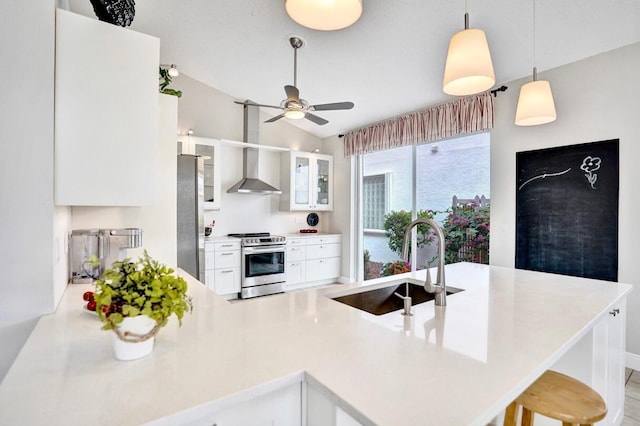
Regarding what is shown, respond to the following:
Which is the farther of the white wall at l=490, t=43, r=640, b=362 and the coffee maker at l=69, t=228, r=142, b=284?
the white wall at l=490, t=43, r=640, b=362

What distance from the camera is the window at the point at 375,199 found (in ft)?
16.9

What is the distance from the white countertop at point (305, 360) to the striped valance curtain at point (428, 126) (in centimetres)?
264

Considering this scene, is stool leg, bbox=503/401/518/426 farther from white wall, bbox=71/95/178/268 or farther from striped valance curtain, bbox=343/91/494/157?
striped valance curtain, bbox=343/91/494/157

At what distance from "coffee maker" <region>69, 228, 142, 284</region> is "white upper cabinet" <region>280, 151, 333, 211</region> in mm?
3602

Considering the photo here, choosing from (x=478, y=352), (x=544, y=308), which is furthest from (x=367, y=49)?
(x=478, y=352)

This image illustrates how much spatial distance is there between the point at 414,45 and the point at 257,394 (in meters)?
3.27

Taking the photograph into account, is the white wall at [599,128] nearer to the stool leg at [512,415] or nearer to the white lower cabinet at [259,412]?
the stool leg at [512,415]

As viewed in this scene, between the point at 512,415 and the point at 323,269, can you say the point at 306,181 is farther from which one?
the point at 512,415

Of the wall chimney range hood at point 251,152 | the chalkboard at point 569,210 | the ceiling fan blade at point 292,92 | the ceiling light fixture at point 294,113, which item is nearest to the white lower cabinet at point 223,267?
the wall chimney range hood at point 251,152

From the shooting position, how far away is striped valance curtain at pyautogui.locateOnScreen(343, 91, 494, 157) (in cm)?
359

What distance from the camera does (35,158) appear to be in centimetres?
121

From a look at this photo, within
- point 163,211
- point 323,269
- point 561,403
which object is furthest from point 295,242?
point 561,403

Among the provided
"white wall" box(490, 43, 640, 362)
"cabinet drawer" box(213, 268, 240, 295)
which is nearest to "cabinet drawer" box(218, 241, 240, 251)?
"cabinet drawer" box(213, 268, 240, 295)

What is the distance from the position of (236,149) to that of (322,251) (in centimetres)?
221
